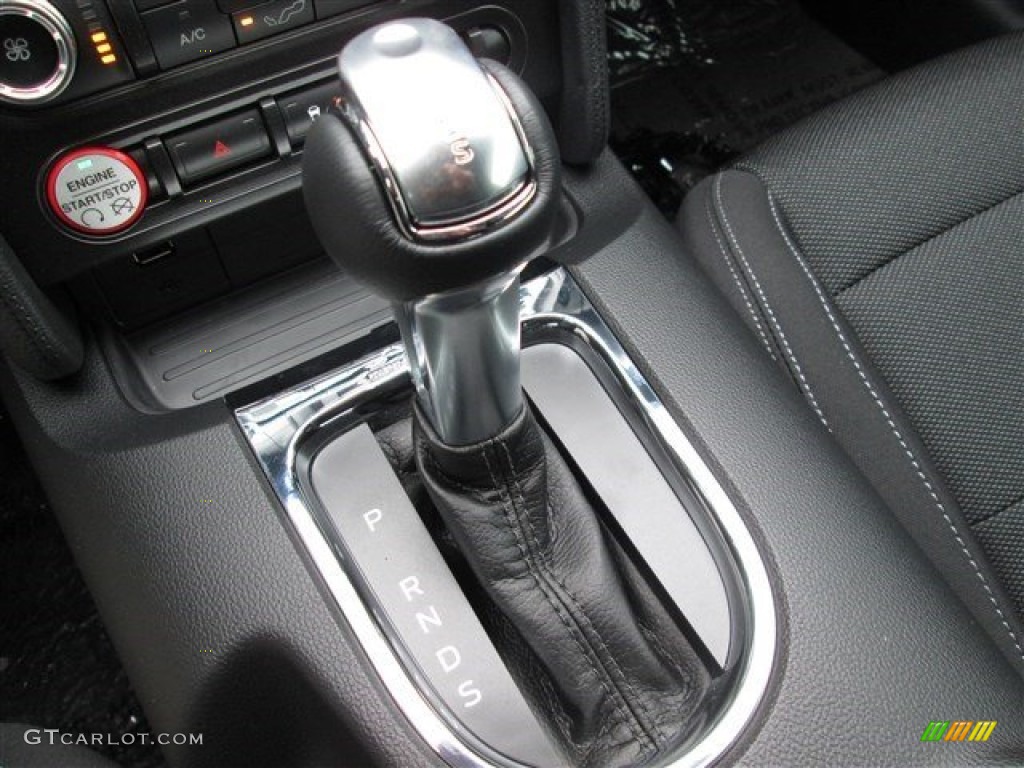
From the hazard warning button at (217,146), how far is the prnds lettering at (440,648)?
33 cm

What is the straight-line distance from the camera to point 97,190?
69 cm

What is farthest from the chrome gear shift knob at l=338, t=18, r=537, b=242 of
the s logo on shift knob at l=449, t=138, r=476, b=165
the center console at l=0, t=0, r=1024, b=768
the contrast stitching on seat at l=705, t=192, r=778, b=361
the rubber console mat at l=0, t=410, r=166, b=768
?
the rubber console mat at l=0, t=410, r=166, b=768

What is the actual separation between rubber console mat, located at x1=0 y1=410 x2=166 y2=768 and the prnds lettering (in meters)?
0.63

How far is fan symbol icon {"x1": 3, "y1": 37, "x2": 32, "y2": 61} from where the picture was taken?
23.9 inches

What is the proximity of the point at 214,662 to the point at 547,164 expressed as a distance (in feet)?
1.44

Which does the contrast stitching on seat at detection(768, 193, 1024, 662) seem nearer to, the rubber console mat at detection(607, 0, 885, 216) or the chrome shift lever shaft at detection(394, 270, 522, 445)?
the chrome shift lever shaft at detection(394, 270, 522, 445)

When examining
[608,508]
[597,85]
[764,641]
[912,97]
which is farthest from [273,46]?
[912,97]

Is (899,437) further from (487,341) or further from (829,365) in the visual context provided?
(487,341)

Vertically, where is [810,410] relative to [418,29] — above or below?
below

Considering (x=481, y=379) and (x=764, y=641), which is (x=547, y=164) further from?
(x=764, y=641)

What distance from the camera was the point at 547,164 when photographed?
1.42 ft

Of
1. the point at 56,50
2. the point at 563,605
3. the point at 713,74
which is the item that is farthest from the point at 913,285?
the point at 713,74

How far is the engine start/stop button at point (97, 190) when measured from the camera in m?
0.67

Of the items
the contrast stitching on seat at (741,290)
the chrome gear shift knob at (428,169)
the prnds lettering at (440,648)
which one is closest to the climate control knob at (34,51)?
the chrome gear shift knob at (428,169)
